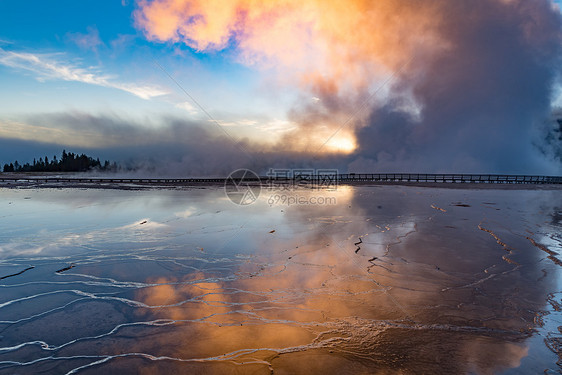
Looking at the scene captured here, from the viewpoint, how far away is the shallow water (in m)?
3.58

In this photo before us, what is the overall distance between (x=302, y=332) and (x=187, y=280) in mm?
3078

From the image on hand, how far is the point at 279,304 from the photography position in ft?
16.6

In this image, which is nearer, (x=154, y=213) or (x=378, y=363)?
(x=378, y=363)

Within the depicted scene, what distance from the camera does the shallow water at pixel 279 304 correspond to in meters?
3.58

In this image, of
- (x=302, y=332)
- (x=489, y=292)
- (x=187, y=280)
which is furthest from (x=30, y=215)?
(x=489, y=292)

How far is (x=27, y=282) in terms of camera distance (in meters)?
6.04

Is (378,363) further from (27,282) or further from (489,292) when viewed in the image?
(27,282)

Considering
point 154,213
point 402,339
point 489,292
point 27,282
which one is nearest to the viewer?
point 402,339

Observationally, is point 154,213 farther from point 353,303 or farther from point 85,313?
point 353,303

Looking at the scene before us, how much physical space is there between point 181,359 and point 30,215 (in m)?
16.4

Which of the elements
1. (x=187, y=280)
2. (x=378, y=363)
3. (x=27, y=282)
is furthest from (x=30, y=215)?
(x=378, y=363)

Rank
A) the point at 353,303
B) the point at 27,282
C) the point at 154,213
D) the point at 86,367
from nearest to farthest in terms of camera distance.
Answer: the point at 86,367 → the point at 353,303 → the point at 27,282 → the point at 154,213

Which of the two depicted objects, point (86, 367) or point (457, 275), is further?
point (457, 275)

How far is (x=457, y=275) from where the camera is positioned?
638 centimetres
